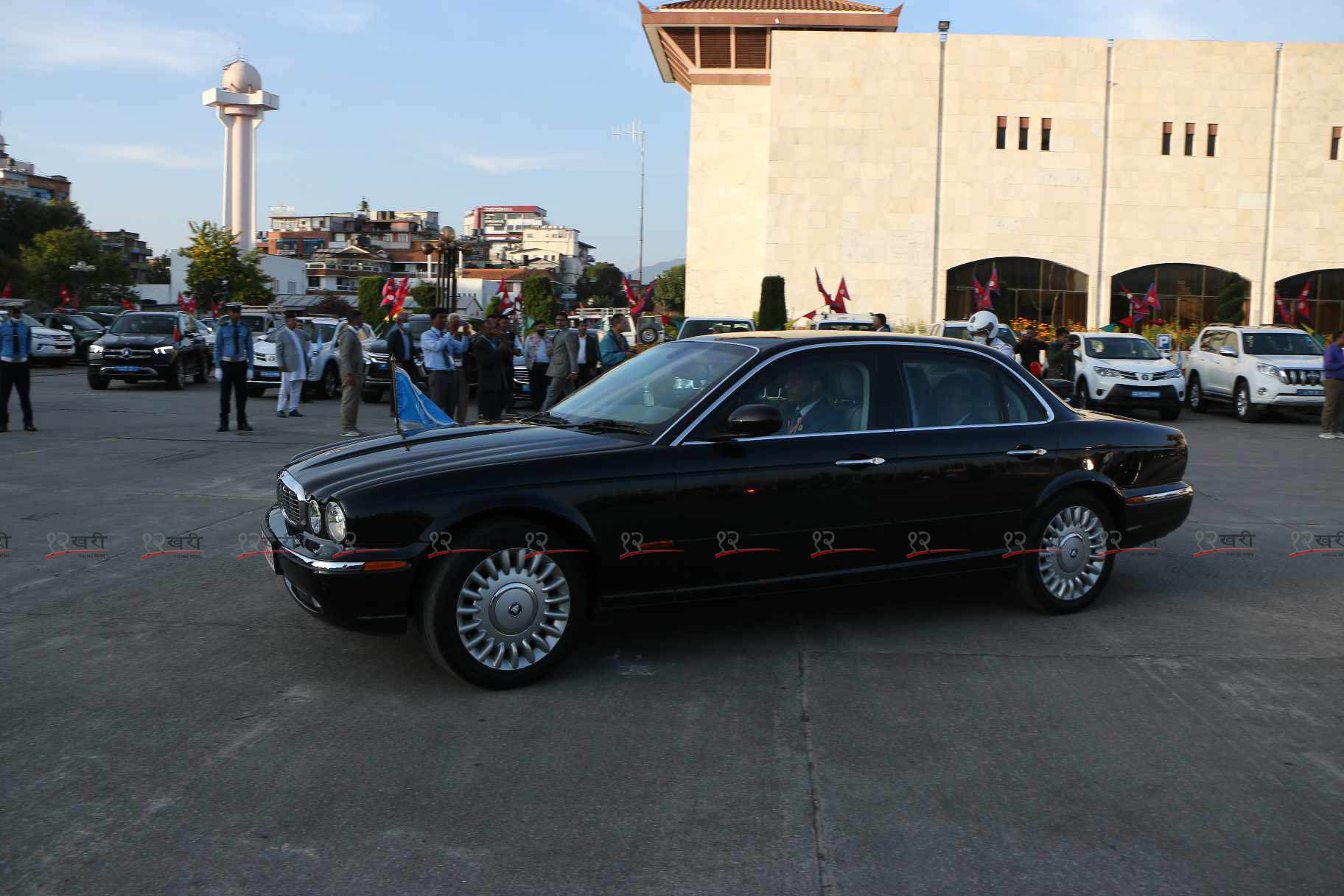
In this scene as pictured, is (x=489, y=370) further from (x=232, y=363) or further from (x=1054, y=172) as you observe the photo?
(x=1054, y=172)

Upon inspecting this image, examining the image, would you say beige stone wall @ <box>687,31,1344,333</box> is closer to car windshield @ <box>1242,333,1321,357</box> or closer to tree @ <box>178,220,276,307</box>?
car windshield @ <box>1242,333,1321,357</box>

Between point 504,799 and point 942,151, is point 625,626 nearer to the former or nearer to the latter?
point 504,799

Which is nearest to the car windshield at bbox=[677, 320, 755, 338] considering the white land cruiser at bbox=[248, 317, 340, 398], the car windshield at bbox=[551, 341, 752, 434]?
the white land cruiser at bbox=[248, 317, 340, 398]

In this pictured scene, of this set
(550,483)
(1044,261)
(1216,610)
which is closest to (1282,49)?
(1044,261)

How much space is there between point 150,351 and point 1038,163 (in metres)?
33.1

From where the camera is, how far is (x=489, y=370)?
16.0 metres

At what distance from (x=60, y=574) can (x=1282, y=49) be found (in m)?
47.4

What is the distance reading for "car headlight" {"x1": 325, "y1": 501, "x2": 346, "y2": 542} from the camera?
472 cm

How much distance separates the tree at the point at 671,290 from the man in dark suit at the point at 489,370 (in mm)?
99950

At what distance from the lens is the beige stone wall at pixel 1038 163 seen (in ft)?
141

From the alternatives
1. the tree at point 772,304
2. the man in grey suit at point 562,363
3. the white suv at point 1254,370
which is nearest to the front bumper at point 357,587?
the man in grey suit at point 562,363

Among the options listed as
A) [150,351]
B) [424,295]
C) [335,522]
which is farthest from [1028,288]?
[335,522]

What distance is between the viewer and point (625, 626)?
236 inches

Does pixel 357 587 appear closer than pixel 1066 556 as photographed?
Yes
